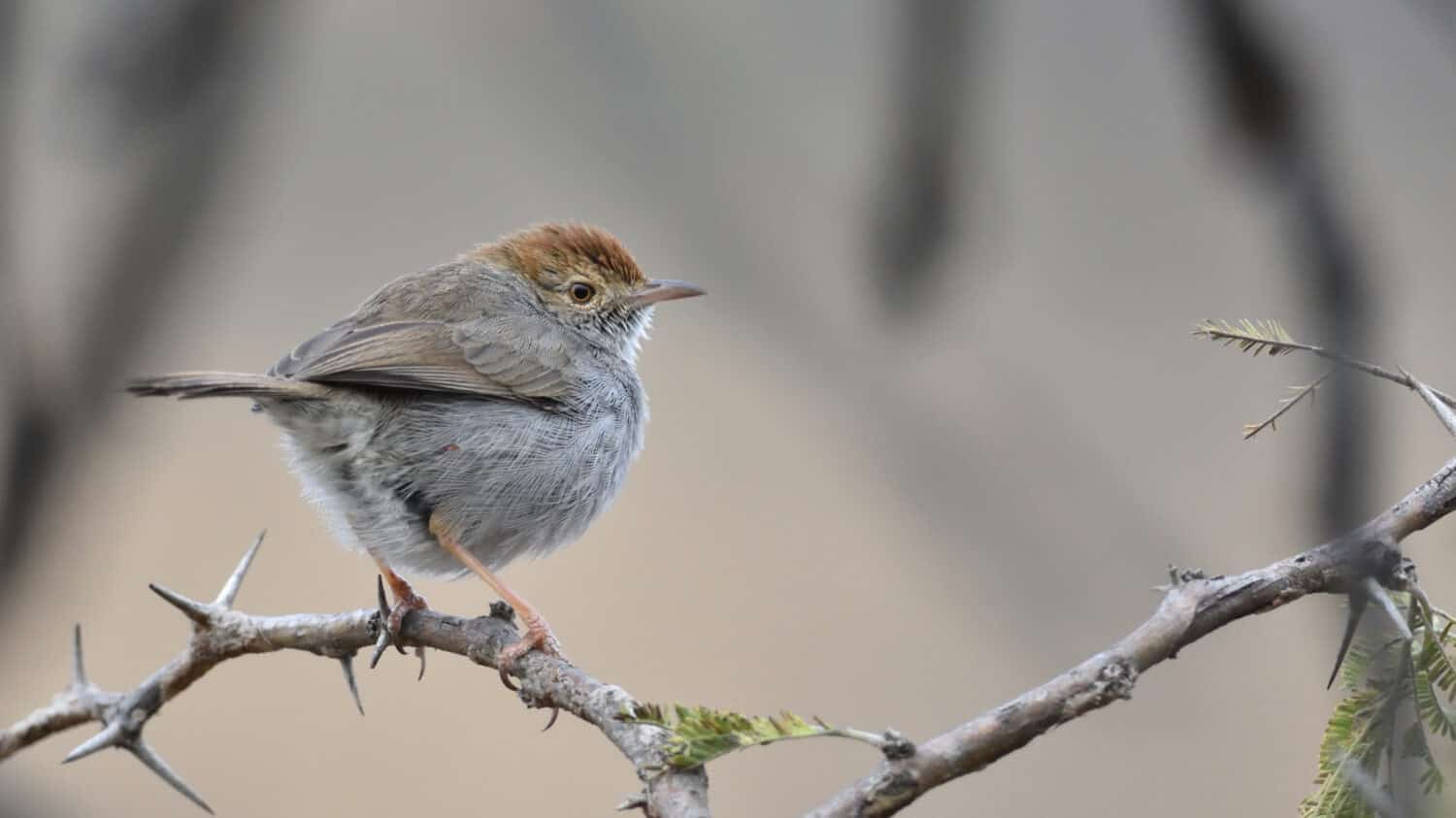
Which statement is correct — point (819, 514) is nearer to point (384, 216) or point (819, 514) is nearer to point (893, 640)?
point (893, 640)

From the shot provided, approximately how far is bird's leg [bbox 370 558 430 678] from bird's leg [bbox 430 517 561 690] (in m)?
0.17

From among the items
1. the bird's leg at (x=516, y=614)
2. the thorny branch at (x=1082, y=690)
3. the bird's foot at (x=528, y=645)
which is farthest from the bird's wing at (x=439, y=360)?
the thorny branch at (x=1082, y=690)

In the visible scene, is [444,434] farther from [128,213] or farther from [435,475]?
[128,213]

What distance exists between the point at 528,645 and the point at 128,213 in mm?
2553

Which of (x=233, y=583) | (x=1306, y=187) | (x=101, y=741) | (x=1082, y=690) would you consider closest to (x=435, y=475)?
(x=233, y=583)

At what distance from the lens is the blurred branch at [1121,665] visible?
4.78 ft

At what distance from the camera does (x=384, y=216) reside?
4.01 ft

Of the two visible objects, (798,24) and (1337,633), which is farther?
(1337,633)

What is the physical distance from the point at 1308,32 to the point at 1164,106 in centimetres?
9

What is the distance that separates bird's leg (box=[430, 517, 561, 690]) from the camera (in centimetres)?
317

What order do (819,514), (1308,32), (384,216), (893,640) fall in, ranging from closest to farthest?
(1308,32)
(384,216)
(893,640)
(819,514)

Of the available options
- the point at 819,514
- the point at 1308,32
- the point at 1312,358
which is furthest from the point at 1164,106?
the point at 819,514

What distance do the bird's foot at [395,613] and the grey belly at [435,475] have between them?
103 millimetres

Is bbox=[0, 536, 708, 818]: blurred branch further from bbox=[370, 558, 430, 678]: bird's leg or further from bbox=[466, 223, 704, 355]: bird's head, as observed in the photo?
bbox=[466, 223, 704, 355]: bird's head
